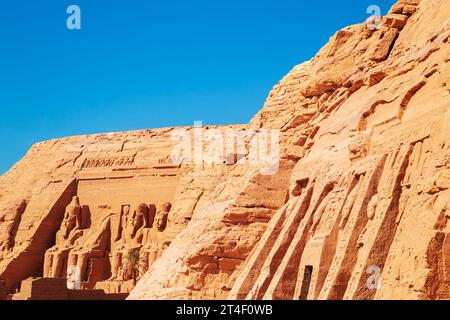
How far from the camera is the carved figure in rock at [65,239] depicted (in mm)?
37344

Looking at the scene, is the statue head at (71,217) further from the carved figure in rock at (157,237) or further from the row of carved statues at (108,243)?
the carved figure in rock at (157,237)

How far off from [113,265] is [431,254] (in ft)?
78.8

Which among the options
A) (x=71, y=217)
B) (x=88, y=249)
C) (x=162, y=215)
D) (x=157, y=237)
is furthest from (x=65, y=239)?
(x=162, y=215)

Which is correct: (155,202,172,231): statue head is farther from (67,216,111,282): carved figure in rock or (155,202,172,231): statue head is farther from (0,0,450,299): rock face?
(67,216,111,282): carved figure in rock

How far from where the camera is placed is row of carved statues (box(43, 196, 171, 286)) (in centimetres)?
3572

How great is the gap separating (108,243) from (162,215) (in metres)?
3.21

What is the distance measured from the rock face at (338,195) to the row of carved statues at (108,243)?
0.14m

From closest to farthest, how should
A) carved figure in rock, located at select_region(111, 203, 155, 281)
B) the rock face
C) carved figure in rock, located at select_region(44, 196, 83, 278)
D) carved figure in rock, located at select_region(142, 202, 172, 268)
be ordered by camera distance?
the rock face < carved figure in rock, located at select_region(142, 202, 172, 268) < carved figure in rock, located at select_region(111, 203, 155, 281) < carved figure in rock, located at select_region(44, 196, 83, 278)

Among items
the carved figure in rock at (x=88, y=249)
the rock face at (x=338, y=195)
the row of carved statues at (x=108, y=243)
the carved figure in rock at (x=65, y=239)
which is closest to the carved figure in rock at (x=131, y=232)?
the row of carved statues at (x=108, y=243)

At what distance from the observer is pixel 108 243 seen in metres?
37.9

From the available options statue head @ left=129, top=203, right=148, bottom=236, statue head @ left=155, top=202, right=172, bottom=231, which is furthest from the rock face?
statue head @ left=129, top=203, right=148, bottom=236

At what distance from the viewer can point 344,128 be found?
20.8 meters
